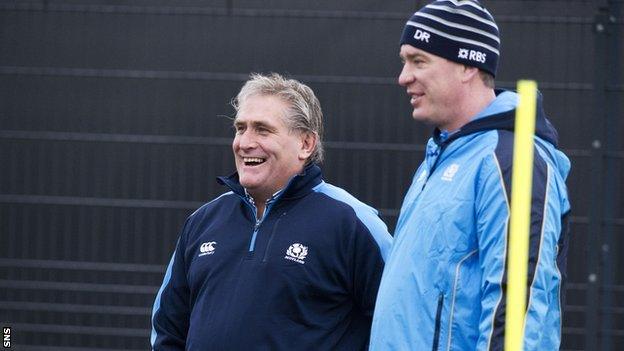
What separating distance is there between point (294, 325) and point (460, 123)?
0.75 meters

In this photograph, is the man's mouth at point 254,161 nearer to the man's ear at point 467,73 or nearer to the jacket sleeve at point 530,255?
the man's ear at point 467,73

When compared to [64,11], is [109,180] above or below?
below

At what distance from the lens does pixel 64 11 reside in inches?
228

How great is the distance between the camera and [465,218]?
9.35ft

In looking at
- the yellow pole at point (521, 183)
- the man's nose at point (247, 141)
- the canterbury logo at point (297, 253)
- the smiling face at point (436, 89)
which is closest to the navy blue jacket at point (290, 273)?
the canterbury logo at point (297, 253)

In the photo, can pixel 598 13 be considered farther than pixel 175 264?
Yes

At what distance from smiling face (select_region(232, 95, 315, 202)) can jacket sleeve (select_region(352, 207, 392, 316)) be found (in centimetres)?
27

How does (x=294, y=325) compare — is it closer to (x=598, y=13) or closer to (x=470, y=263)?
(x=470, y=263)

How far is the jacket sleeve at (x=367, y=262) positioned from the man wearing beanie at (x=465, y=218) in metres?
0.33

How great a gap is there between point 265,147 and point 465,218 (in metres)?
0.84

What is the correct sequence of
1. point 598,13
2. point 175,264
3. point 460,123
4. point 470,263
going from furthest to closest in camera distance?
1. point 598,13
2. point 175,264
3. point 460,123
4. point 470,263

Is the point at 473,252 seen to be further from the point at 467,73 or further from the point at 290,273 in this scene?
the point at 290,273

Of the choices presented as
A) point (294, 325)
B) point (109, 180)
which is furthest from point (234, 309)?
point (109, 180)

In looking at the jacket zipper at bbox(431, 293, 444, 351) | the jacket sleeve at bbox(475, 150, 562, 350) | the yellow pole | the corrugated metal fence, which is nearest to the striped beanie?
the jacket sleeve at bbox(475, 150, 562, 350)
